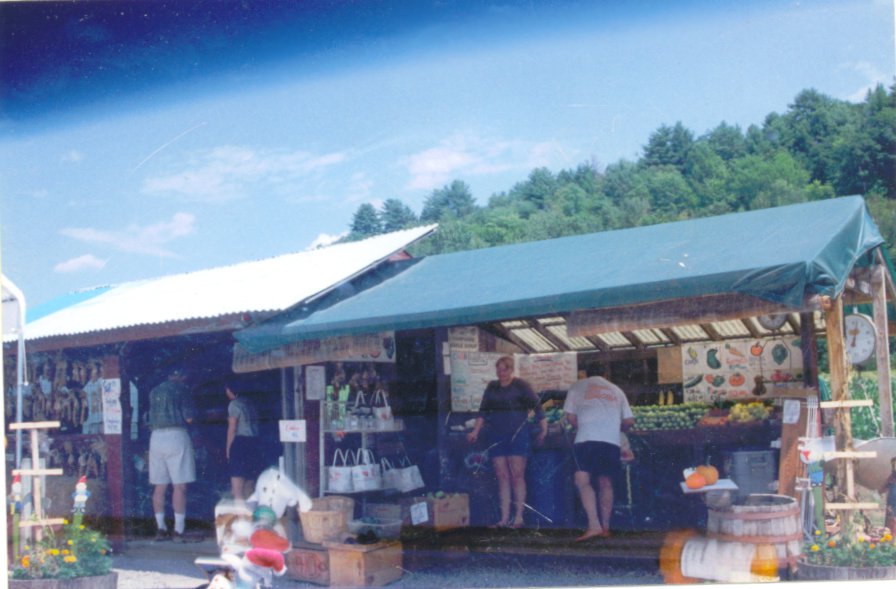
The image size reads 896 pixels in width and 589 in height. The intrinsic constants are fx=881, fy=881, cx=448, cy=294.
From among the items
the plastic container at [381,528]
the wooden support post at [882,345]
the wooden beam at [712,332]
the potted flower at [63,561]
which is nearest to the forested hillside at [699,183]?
the wooden support post at [882,345]

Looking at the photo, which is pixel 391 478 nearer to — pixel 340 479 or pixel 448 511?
pixel 340 479

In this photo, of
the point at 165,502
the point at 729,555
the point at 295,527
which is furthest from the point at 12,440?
the point at 729,555

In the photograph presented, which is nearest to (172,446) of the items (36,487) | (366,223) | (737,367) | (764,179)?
(36,487)

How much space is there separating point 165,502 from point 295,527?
2.51 metres

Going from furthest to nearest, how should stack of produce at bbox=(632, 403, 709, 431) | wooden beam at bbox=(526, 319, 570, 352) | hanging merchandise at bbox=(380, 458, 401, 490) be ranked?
1. wooden beam at bbox=(526, 319, 570, 352)
2. stack of produce at bbox=(632, 403, 709, 431)
3. hanging merchandise at bbox=(380, 458, 401, 490)

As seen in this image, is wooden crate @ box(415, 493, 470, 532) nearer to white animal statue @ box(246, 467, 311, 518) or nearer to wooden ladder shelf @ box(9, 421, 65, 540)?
white animal statue @ box(246, 467, 311, 518)

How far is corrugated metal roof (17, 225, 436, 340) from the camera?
8289 mm

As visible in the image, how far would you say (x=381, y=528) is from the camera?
7.64 meters

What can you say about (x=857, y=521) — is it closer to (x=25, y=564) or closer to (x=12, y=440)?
(x=25, y=564)

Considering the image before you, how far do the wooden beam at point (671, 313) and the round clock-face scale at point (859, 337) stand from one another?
3.02 metres

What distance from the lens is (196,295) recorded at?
9.20 metres

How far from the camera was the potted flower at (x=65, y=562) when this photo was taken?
7.17 m

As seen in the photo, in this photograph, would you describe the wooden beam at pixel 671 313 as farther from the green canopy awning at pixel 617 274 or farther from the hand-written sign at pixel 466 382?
the hand-written sign at pixel 466 382

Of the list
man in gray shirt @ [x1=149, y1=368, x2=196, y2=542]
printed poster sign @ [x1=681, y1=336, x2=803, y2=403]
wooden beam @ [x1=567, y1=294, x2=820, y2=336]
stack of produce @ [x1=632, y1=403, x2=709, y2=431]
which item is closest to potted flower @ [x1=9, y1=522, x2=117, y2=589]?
man in gray shirt @ [x1=149, y1=368, x2=196, y2=542]
